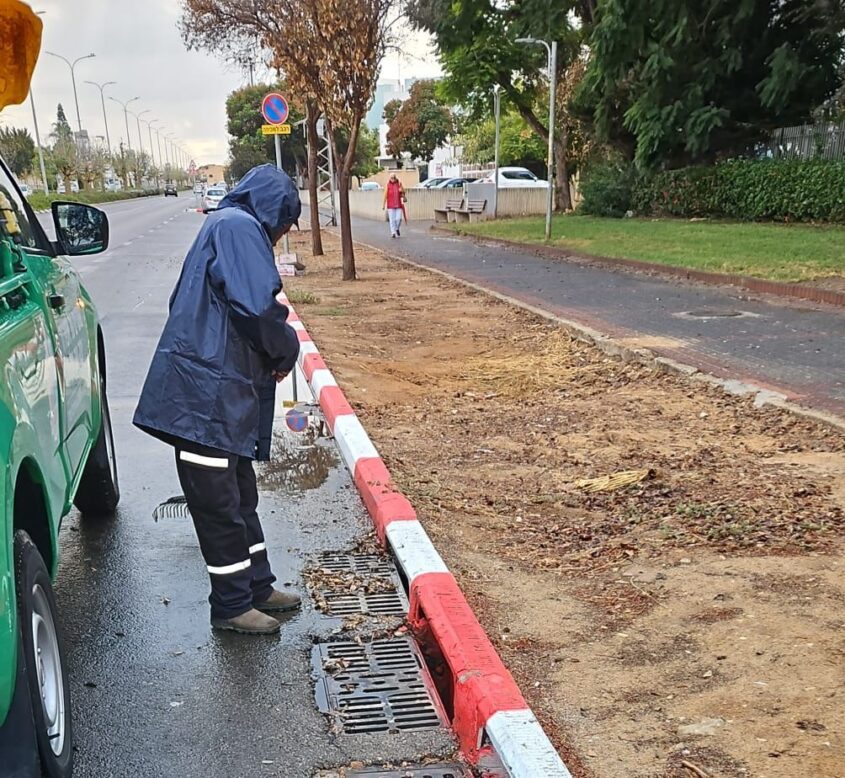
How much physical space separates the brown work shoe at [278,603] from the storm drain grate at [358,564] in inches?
16.2

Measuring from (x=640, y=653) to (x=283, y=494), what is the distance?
2588 millimetres

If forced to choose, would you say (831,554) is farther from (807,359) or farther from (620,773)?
(807,359)

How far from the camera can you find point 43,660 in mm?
2457

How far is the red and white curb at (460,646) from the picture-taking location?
2.61 m

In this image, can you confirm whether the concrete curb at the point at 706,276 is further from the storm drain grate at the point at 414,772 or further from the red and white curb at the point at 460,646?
the storm drain grate at the point at 414,772

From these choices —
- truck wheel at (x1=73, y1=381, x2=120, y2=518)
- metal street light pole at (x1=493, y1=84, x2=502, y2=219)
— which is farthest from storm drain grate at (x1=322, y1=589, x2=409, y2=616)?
metal street light pole at (x1=493, y1=84, x2=502, y2=219)

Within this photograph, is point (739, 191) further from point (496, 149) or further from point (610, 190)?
point (496, 149)

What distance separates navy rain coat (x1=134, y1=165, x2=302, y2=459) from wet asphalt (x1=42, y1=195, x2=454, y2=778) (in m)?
0.84

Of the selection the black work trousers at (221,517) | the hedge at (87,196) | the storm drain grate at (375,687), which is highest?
the black work trousers at (221,517)

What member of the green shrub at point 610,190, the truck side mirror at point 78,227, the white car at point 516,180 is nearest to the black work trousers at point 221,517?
the truck side mirror at point 78,227

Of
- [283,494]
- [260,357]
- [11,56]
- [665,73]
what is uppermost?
[665,73]

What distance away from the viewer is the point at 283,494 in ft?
17.1

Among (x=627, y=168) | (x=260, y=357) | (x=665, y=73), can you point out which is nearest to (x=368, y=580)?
(x=260, y=357)

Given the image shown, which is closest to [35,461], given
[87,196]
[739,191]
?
[739,191]
